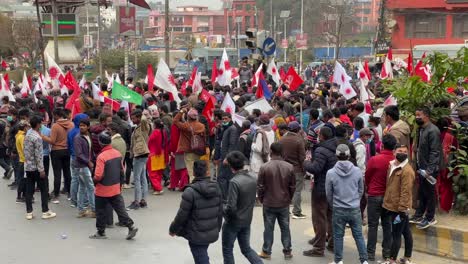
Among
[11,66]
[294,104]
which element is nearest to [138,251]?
[294,104]

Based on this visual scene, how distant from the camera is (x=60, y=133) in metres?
11.5

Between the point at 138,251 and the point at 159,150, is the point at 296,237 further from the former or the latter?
the point at 159,150

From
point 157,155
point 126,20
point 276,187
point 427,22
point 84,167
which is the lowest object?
point 157,155

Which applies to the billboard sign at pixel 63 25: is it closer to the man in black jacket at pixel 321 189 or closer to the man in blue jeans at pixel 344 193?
the man in black jacket at pixel 321 189

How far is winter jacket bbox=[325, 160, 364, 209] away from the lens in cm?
802

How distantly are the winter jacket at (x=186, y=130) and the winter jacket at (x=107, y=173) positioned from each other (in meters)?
2.95

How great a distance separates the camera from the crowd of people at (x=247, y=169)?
25.3 ft

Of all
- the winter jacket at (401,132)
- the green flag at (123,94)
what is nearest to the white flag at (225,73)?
the green flag at (123,94)

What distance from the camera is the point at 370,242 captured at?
868 centimetres

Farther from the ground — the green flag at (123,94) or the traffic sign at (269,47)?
the traffic sign at (269,47)

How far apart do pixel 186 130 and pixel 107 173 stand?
3209 mm

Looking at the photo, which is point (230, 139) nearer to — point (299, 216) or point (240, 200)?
point (299, 216)

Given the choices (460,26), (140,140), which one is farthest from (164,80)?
(460,26)

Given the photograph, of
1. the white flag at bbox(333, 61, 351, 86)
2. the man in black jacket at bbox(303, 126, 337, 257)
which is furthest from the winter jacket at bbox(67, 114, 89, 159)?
the white flag at bbox(333, 61, 351, 86)
